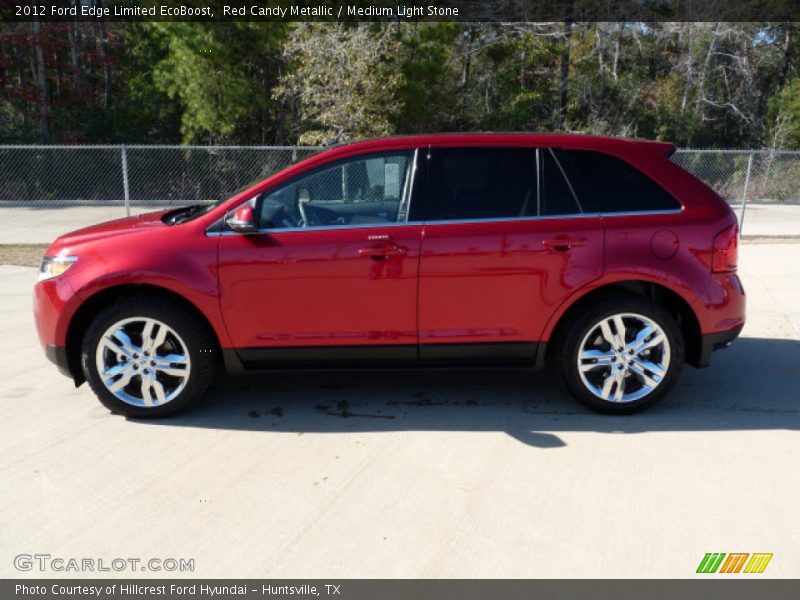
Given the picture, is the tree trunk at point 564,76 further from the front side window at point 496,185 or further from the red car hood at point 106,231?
the red car hood at point 106,231

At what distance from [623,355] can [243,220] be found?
97.8 inches

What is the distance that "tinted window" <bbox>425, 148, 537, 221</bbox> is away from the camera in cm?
443

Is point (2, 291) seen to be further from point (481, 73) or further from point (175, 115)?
point (481, 73)

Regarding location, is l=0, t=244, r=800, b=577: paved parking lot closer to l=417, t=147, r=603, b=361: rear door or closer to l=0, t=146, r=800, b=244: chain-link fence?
l=417, t=147, r=603, b=361: rear door

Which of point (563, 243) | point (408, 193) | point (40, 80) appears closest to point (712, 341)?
point (563, 243)

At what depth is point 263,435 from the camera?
434cm

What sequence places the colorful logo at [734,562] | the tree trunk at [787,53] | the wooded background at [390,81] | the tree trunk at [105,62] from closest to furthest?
the colorful logo at [734,562], the wooded background at [390,81], the tree trunk at [105,62], the tree trunk at [787,53]

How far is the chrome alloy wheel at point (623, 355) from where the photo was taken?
447cm

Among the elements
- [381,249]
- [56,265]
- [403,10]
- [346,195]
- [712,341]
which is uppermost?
[403,10]

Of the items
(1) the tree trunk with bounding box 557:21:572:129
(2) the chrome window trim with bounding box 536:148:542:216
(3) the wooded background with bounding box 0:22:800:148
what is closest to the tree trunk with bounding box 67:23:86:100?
(3) the wooded background with bounding box 0:22:800:148

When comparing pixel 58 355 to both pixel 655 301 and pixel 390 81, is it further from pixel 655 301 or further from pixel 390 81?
pixel 390 81

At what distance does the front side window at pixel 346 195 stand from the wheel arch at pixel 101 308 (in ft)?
2.33

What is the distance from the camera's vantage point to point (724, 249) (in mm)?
4445

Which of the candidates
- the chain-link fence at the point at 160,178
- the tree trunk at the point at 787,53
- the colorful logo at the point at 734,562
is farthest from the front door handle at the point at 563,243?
the tree trunk at the point at 787,53
